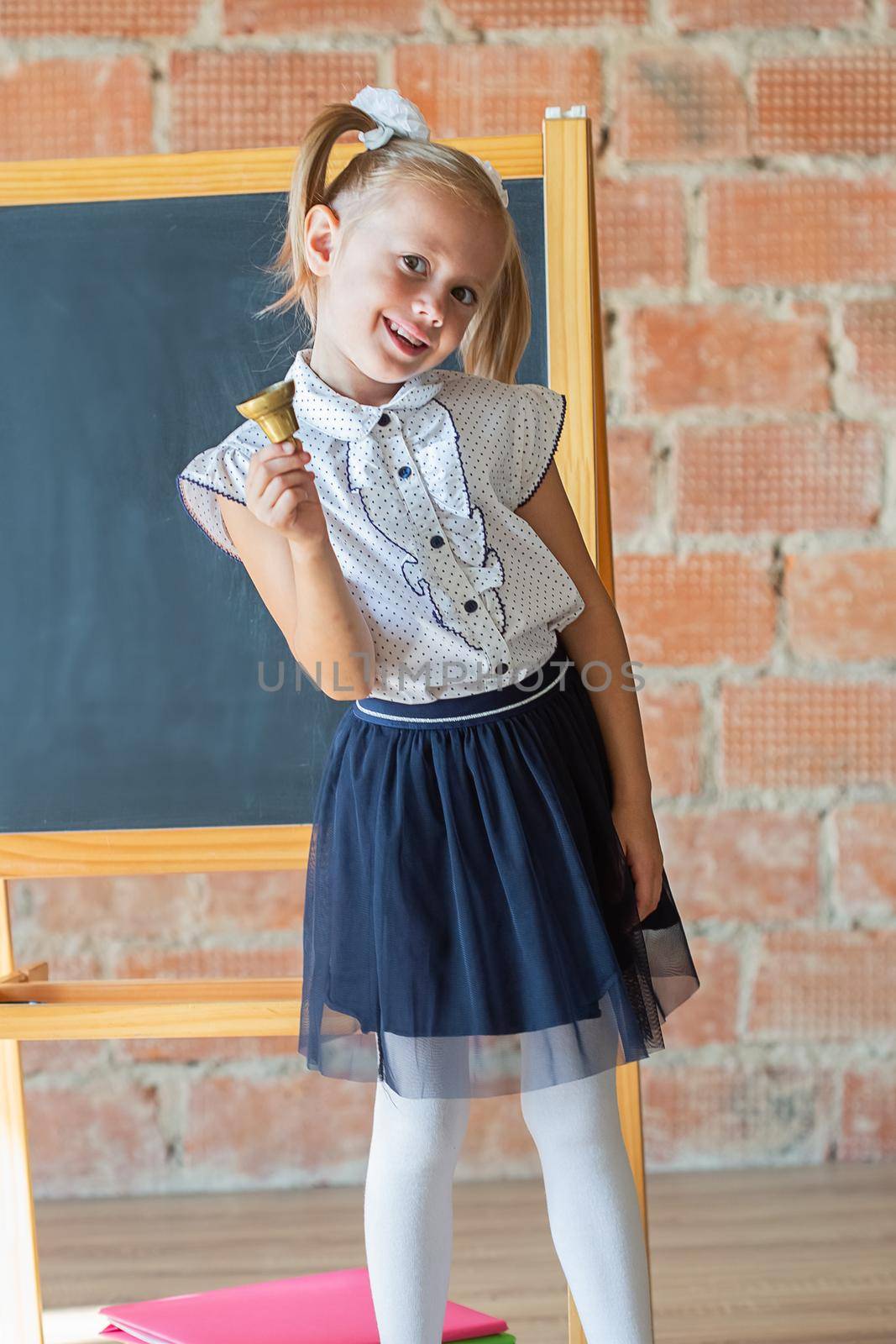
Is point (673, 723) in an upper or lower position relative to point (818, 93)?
lower

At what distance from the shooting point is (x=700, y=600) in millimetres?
1746

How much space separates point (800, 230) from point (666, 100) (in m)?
0.24

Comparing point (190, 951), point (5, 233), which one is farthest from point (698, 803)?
point (5, 233)

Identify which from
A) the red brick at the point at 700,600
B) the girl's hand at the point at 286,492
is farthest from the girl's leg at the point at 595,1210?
the red brick at the point at 700,600

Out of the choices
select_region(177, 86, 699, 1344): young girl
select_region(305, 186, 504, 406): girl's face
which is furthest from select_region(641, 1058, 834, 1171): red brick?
select_region(305, 186, 504, 406): girl's face

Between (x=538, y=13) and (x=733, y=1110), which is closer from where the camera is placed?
(x=538, y=13)

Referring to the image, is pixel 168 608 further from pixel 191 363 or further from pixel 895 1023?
pixel 895 1023

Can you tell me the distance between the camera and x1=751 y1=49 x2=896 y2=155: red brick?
171cm

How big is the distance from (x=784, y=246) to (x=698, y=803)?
0.73 m

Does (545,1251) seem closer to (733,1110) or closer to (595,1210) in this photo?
(733,1110)

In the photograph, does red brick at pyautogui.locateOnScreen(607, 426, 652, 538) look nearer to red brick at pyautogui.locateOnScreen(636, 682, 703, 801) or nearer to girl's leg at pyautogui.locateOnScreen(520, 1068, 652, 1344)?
red brick at pyautogui.locateOnScreen(636, 682, 703, 801)

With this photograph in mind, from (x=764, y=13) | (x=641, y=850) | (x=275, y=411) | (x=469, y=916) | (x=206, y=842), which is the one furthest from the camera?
(x=764, y=13)

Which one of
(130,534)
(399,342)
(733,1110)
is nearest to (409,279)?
(399,342)

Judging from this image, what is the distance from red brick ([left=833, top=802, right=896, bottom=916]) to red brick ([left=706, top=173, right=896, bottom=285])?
69 centimetres
